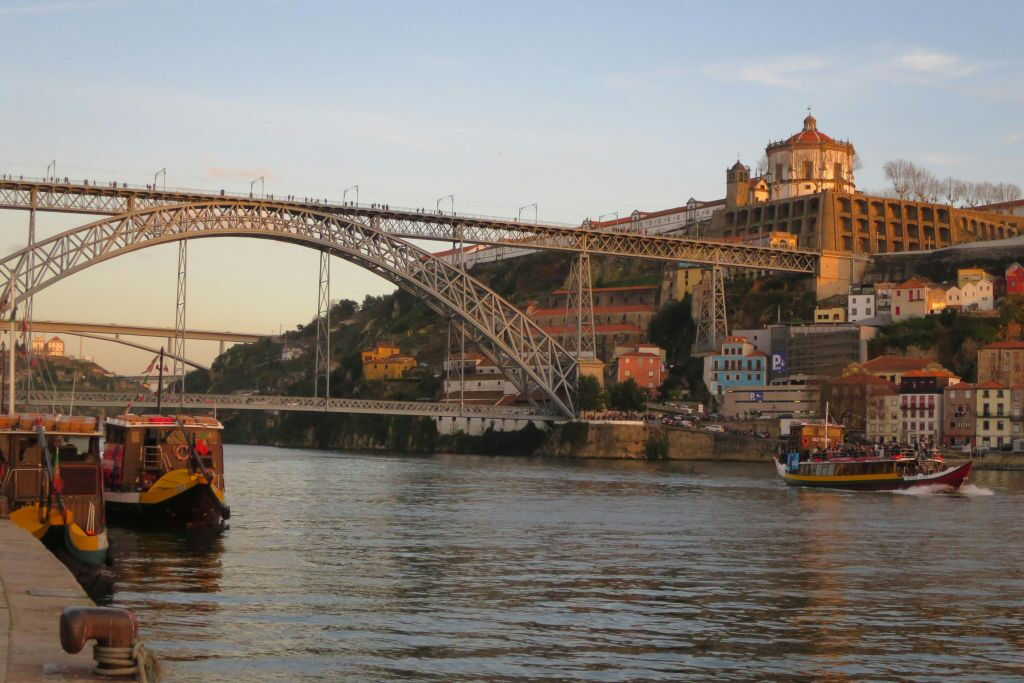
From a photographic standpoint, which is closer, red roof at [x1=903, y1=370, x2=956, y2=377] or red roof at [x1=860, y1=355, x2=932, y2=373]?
red roof at [x1=903, y1=370, x2=956, y2=377]

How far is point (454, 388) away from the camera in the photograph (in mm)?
102000

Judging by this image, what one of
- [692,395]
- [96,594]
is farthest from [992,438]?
[96,594]

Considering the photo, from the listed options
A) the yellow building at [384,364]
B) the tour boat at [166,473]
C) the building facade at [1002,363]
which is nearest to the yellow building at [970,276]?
the building facade at [1002,363]

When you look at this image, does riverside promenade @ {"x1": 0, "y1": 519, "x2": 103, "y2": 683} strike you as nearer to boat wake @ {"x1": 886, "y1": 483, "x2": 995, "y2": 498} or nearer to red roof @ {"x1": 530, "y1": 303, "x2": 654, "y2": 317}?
boat wake @ {"x1": 886, "y1": 483, "x2": 995, "y2": 498}

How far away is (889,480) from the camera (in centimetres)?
5391

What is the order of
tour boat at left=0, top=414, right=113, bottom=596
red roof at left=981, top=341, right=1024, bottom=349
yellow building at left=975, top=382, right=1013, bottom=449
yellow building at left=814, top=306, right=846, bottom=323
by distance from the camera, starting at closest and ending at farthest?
tour boat at left=0, top=414, right=113, bottom=596 → yellow building at left=975, top=382, right=1013, bottom=449 → red roof at left=981, top=341, right=1024, bottom=349 → yellow building at left=814, top=306, right=846, bottom=323

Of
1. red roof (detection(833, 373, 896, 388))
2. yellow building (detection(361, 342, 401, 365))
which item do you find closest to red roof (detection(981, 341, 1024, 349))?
red roof (detection(833, 373, 896, 388))

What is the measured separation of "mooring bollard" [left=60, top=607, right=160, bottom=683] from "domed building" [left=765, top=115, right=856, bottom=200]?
101397 millimetres

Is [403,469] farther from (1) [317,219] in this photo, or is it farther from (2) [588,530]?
(2) [588,530]

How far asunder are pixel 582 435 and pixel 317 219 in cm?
2034

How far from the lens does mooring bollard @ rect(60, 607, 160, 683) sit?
11.6 meters

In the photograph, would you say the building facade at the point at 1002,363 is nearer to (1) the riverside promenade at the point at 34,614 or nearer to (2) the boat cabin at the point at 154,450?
(2) the boat cabin at the point at 154,450

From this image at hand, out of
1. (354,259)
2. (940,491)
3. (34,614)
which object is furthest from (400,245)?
(34,614)

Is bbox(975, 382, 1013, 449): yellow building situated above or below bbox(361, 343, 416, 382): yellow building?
below
